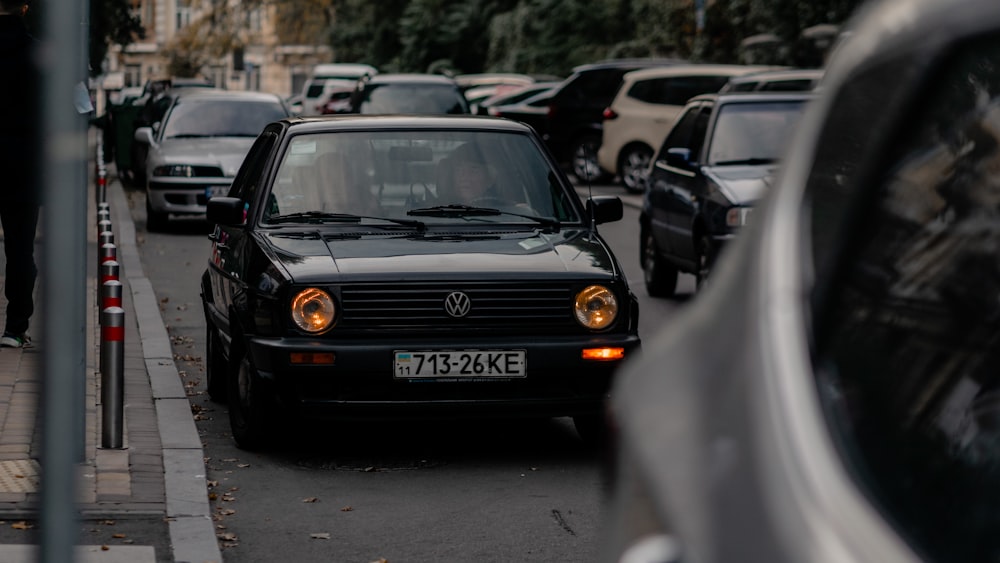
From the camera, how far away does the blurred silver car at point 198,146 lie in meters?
19.9

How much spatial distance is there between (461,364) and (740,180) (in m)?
5.97

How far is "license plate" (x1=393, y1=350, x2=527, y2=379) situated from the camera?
7.17 meters

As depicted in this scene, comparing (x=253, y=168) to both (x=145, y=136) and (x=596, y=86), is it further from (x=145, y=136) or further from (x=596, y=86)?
(x=596, y=86)

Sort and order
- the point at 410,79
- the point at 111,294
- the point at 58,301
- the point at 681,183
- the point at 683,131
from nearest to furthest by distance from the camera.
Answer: the point at 58,301, the point at 111,294, the point at 681,183, the point at 683,131, the point at 410,79

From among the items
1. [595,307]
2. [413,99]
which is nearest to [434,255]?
[595,307]

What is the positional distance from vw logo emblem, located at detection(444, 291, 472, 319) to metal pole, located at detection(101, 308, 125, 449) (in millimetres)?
1335

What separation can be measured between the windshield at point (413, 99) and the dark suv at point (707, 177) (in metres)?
12.6

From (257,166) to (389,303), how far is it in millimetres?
1989

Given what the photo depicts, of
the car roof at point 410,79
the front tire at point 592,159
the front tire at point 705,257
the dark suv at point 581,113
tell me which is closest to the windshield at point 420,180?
the front tire at point 705,257

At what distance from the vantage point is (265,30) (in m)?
107

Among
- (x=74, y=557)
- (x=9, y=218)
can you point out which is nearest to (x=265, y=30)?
→ (x=9, y=218)

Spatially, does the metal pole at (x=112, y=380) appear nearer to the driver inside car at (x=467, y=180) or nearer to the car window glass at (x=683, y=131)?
the driver inside car at (x=467, y=180)

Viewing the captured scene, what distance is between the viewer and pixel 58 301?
352cm

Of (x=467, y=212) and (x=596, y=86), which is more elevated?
(x=467, y=212)
